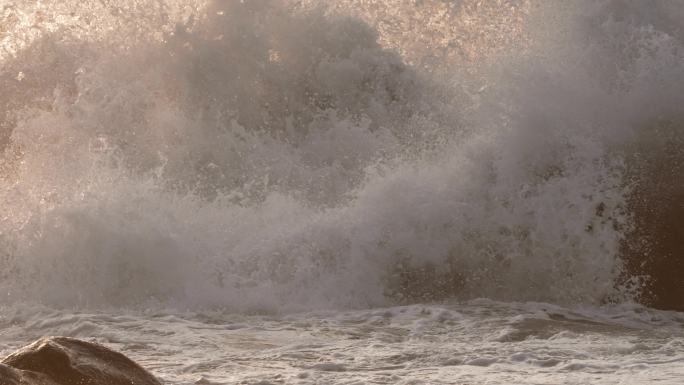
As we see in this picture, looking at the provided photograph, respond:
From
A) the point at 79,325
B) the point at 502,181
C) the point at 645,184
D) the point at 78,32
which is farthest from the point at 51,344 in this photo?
the point at 78,32

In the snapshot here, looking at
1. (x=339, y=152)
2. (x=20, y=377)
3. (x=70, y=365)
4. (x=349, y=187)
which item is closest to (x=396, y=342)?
(x=70, y=365)

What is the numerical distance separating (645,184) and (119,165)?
14.5 ft

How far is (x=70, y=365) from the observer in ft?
10.6

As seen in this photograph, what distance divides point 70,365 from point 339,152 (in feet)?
18.1

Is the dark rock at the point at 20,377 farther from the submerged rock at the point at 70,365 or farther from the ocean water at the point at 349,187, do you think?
the ocean water at the point at 349,187

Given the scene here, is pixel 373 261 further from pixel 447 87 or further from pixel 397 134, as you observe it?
pixel 447 87

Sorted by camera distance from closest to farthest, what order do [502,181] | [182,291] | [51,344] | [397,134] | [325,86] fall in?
1. [51,344]
2. [182,291]
3. [502,181]
4. [397,134]
5. [325,86]

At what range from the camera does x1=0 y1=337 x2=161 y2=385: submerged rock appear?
3188 millimetres

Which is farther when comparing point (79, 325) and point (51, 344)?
point (79, 325)

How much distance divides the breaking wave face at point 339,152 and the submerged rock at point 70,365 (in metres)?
2.73

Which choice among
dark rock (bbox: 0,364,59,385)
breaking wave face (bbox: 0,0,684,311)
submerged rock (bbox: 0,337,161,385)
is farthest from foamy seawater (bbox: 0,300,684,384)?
dark rock (bbox: 0,364,59,385)

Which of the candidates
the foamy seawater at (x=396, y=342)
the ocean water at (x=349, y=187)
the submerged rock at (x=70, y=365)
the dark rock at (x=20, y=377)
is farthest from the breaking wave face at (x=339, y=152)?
the dark rock at (x=20, y=377)

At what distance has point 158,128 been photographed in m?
8.98

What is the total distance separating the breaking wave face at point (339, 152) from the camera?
661cm
